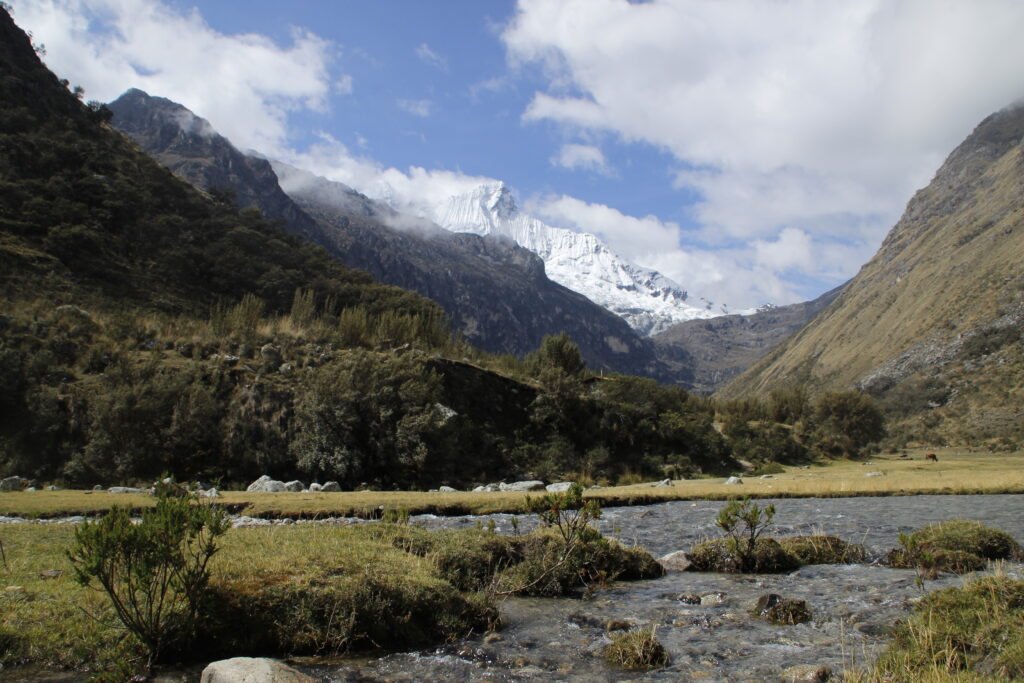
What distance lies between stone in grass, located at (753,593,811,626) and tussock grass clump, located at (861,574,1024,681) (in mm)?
1336

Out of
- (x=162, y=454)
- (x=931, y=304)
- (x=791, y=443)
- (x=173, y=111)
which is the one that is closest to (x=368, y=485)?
(x=162, y=454)

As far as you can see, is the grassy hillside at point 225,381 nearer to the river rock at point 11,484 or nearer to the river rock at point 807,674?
the river rock at point 11,484

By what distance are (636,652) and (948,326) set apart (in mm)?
127789

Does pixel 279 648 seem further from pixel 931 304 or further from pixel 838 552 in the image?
pixel 931 304

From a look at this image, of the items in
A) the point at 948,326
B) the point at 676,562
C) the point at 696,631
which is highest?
the point at 948,326

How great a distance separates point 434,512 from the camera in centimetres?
1833

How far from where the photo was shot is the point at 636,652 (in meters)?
6.84

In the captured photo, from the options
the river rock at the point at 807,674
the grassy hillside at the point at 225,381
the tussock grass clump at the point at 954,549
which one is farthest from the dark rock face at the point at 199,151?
the river rock at the point at 807,674

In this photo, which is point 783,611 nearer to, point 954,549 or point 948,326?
point 954,549

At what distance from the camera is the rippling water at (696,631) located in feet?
21.7

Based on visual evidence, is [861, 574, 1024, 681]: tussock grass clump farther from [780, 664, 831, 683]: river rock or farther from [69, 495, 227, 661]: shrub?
[69, 495, 227, 661]: shrub

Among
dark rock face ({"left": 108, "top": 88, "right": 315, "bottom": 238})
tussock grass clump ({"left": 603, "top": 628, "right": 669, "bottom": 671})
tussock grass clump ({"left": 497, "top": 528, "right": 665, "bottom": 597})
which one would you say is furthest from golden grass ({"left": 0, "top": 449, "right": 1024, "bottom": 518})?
dark rock face ({"left": 108, "top": 88, "right": 315, "bottom": 238})

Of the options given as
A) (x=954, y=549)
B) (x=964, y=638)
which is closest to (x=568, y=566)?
(x=964, y=638)

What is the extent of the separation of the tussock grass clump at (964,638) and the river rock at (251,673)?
523 centimetres
